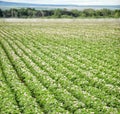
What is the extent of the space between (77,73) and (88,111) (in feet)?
23.5

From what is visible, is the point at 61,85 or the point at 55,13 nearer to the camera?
the point at 61,85

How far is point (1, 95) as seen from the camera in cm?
1477

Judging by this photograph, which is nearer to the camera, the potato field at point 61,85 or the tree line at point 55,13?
the potato field at point 61,85

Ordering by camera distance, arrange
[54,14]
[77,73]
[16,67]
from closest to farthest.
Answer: [77,73], [16,67], [54,14]

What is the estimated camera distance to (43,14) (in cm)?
18988

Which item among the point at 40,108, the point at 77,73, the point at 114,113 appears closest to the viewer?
the point at 114,113

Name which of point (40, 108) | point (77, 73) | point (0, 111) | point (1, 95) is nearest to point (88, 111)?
point (40, 108)

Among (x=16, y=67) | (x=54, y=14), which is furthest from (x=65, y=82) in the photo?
(x=54, y=14)

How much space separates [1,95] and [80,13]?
183281 mm

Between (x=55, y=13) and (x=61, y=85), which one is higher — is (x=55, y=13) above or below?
below

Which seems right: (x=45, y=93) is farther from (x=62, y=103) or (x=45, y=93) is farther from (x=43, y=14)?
(x=43, y=14)

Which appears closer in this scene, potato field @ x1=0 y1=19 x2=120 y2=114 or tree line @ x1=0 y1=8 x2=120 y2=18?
potato field @ x1=0 y1=19 x2=120 y2=114

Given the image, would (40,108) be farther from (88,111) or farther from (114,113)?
(114,113)

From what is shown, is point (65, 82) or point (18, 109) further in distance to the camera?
point (65, 82)
